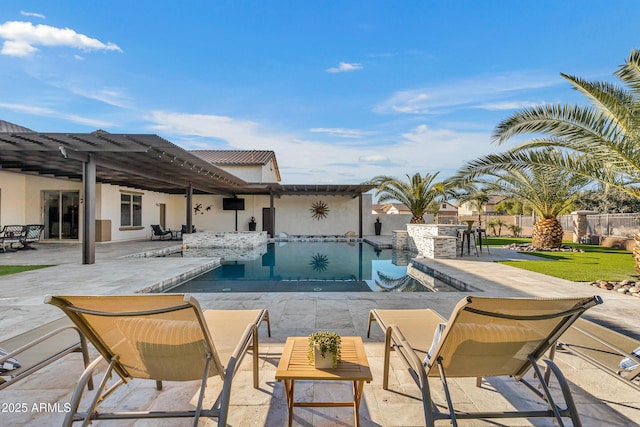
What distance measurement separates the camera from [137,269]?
7.57 metres

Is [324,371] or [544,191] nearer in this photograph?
[324,371]

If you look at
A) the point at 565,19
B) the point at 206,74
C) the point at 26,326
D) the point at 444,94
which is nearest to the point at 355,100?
the point at 444,94

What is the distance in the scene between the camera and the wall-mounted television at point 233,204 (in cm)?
2014

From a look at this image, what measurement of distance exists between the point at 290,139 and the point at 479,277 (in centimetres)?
1429

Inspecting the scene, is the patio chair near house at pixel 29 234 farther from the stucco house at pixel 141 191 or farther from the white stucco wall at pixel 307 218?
the white stucco wall at pixel 307 218

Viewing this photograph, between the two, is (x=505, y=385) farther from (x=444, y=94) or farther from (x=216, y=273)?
(x=444, y=94)

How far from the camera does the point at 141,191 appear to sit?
55.9 feet

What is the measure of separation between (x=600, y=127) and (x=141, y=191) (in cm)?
1854

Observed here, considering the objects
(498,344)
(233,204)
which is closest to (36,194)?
(233,204)

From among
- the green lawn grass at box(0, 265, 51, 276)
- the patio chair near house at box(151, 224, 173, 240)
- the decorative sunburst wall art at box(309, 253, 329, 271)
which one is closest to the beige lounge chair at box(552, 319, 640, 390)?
the decorative sunburst wall art at box(309, 253, 329, 271)

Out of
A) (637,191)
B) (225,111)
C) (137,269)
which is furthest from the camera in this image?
(225,111)

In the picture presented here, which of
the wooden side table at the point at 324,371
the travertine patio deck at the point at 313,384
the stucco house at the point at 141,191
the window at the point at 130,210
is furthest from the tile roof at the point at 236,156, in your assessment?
the wooden side table at the point at 324,371

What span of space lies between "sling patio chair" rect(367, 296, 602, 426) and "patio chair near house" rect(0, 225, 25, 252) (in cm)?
1429

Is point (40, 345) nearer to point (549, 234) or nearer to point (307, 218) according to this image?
point (549, 234)
